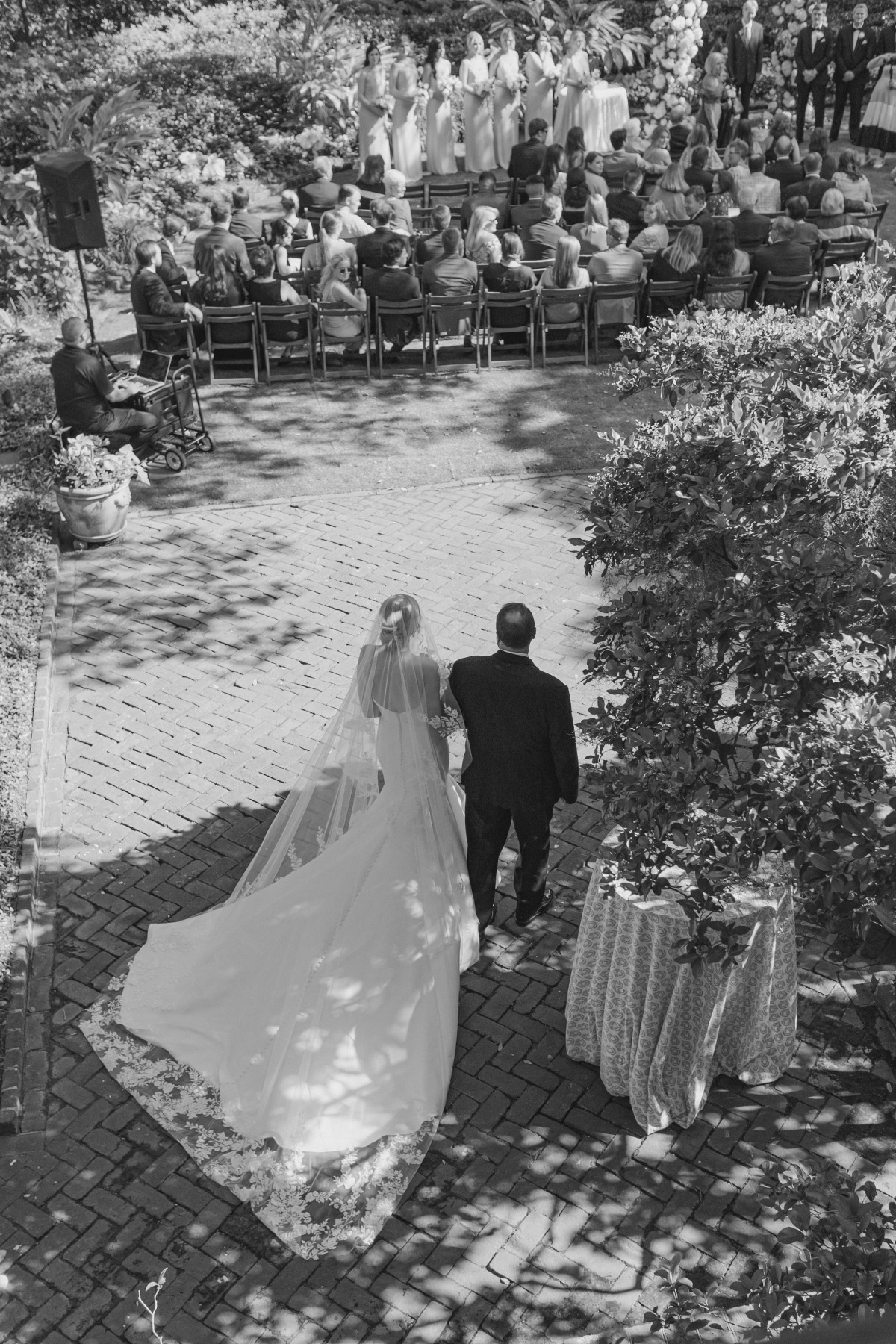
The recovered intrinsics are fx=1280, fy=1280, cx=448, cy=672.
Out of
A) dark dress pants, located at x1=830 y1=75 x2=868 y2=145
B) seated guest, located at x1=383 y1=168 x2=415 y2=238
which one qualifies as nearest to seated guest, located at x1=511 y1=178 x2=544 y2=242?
seated guest, located at x1=383 y1=168 x2=415 y2=238

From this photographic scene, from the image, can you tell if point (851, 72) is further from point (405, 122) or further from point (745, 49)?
point (405, 122)

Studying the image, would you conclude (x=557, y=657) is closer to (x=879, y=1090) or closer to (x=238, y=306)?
(x=879, y=1090)

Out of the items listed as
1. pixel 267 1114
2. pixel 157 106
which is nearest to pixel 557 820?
pixel 267 1114

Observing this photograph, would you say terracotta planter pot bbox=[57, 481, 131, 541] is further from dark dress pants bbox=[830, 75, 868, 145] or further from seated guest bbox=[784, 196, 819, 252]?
dark dress pants bbox=[830, 75, 868, 145]

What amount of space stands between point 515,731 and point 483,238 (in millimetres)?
8599

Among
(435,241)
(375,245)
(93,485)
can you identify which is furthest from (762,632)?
(435,241)

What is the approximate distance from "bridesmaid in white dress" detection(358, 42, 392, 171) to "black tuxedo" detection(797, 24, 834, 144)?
244 inches

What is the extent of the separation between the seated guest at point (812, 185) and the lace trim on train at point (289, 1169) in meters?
12.1

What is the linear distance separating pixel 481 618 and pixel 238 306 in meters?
4.76

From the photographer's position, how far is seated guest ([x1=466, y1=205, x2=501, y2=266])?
13250mm

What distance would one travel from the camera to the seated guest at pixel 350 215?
13.7 m

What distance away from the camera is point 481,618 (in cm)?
929

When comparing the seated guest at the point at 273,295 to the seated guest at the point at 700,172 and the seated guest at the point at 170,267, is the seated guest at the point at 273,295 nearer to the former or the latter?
the seated guest at the point at 170,267

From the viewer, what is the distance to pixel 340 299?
12.7m
